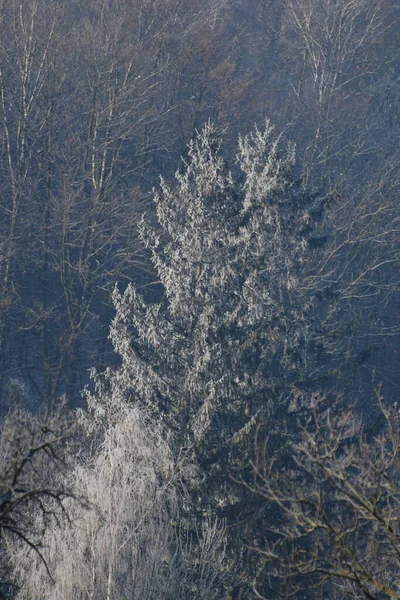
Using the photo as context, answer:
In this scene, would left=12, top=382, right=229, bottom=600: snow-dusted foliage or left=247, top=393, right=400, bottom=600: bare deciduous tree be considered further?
left=12, top=382, right=229, bottom=600: snow-dusted foliage

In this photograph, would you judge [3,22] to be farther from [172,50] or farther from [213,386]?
[213,386]

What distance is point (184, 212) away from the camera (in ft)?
58.1

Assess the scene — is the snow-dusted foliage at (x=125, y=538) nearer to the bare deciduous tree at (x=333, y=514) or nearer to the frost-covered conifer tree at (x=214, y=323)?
the bare deciduous tree at (x=333, y=514)

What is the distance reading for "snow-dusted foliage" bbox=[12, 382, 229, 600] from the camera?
11680 mm

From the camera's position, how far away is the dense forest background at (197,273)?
45.5 ft

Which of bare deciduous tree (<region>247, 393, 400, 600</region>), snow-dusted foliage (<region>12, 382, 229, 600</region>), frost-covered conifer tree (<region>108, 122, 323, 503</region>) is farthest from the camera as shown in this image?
frost-covered conifer tree (<region>108, 122, 323, 503</region>)

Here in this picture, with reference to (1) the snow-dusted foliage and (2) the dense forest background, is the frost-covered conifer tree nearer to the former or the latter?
(2) the dense forest background

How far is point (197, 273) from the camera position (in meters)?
17.2

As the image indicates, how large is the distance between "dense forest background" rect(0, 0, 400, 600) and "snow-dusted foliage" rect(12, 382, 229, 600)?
0.22 ft

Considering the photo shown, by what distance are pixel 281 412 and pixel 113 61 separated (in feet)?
36.2

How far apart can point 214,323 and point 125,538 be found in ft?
18.6

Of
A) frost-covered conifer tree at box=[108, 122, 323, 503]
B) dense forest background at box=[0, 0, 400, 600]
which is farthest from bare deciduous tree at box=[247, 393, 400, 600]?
frost-covered conifer tree at box=[108, 122, 323, 503]

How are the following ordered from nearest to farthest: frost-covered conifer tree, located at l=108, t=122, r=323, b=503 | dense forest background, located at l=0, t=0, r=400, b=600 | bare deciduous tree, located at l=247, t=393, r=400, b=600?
1. bare deciduous tree, located at l=247, t=393, r=400, b=600
2. dense forest background, located at l=0, t=0, r=400, b=600
3. frost-covered conifer tree, located at l=108, t=122, r=323, b=503

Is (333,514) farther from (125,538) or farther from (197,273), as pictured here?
(197,273)
